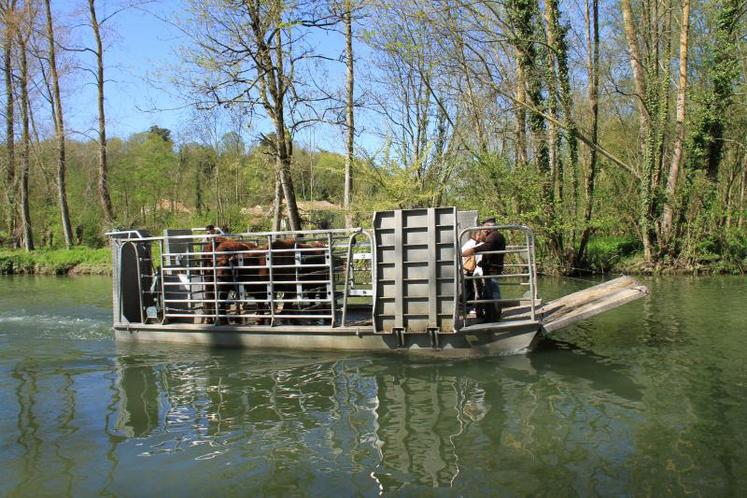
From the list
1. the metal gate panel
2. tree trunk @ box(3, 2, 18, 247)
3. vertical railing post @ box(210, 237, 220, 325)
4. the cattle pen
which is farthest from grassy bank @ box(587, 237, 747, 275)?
tree trunk @ box(3, 2, 18, 247)

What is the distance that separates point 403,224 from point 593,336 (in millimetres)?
4962

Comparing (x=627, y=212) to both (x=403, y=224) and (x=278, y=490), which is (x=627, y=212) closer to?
(x=403, y=224)

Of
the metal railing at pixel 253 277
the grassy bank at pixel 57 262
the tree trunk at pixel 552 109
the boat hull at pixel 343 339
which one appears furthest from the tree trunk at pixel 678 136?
the grassy bank at pixel 57 262

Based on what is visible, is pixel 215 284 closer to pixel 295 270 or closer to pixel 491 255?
pixel 295 270

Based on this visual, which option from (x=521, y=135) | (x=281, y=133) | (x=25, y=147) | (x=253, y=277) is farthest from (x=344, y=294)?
(x=25, y=147)

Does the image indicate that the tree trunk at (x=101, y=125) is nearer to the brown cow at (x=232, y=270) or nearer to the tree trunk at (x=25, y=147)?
the tree trunk at (x=25, y=147)


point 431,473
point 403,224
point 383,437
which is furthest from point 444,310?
point 431,473

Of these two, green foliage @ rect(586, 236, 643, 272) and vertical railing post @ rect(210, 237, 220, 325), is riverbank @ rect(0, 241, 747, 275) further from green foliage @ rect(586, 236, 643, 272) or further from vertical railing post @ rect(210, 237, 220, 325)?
vertical railing post @ rect(210, 237, 220, 325)

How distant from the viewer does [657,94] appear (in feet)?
76.4

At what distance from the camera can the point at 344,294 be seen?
9875 millimetres

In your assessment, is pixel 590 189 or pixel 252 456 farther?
pixel 590 189

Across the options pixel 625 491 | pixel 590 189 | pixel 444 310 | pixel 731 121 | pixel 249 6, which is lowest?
pixel 625 491

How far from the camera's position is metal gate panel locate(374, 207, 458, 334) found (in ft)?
30.2

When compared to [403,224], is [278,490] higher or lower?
lower
